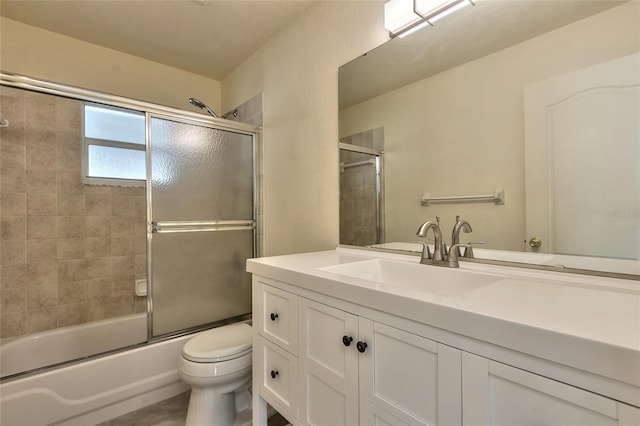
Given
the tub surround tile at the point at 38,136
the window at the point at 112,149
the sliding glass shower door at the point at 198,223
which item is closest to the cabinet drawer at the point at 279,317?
the sliding glass shower door at the point at 198,223

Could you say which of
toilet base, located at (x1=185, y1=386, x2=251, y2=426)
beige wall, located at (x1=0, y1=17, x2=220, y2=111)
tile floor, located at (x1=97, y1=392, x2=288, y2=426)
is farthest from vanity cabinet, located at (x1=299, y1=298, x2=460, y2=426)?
beige wall, located at (x1=0, y1=17, x2=220, y2=111)

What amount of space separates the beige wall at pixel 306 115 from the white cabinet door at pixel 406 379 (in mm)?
879

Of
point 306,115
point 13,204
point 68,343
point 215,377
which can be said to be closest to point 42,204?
point 13,204

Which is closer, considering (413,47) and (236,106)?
(413,47)

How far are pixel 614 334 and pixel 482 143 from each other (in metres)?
0.80

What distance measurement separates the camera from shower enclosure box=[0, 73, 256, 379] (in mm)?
1825

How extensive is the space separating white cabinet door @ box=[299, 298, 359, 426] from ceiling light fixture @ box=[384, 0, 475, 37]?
120 cm

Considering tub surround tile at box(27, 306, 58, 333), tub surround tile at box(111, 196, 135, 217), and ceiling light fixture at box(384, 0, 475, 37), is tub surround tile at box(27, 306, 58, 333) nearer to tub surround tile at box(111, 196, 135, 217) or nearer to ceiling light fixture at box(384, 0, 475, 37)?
tub surround tile at box(111, 196, 135, 217)

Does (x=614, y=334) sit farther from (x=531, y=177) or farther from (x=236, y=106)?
(x=236, y=106)

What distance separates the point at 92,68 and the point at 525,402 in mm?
3008

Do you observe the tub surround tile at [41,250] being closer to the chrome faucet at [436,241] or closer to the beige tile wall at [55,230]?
the beige tile wall at [55,230]

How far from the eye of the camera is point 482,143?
1.13 metres

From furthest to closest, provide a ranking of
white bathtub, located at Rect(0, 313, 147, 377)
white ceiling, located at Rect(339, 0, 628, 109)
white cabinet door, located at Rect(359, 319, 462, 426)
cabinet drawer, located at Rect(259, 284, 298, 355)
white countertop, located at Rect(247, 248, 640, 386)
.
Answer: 1. white bathtub, located at Rect(0, 313, 147, 377)
2. cabinet drawer, located at Rect(259, 284, 298, 355)
3. white ceiling, located at Rect(339, 0, 628, 109)
4. white cabinet door, located at Rect(359, 319, 462, 426)
5. white countertop, located at Rect(247, 248, 640, 386)

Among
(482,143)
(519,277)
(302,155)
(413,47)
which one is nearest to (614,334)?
(519,277)
